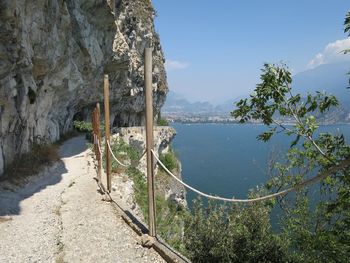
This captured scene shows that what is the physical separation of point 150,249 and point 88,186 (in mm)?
6865

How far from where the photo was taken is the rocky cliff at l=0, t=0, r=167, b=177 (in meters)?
13.0

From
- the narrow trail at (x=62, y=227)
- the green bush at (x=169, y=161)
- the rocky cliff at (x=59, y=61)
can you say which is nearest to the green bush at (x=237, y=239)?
the narrow trail at (x=62, y=227)

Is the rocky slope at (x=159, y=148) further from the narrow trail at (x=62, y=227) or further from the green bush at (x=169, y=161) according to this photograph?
the narrow trail at (x=62, y=227)

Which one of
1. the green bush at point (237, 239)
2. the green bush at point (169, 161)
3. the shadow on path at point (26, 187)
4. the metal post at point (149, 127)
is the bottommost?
the green bush at point (169, 161)

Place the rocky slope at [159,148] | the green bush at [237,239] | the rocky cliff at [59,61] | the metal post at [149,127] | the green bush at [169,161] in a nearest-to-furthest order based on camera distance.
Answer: the metal post at [149,127]
the green bush at [237,239]
the rocky cliff at [59,61]
the rocky slope at [159,148]
the green bush at [169,161]

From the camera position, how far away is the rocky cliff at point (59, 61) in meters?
13.0

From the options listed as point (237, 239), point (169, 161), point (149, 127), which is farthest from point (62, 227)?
point (169, 161)

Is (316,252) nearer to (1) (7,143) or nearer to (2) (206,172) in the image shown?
(1) (7,143)

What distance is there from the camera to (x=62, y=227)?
353 inches

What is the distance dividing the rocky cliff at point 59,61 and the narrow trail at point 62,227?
2378 millimetres

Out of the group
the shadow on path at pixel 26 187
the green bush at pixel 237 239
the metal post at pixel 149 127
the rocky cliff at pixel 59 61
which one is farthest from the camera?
the rocky cliff at pixel 59 61

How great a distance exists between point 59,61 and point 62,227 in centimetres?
1416

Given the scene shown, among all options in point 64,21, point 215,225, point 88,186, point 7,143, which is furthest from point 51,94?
point 215,225

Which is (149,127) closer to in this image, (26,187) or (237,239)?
(237,239)
